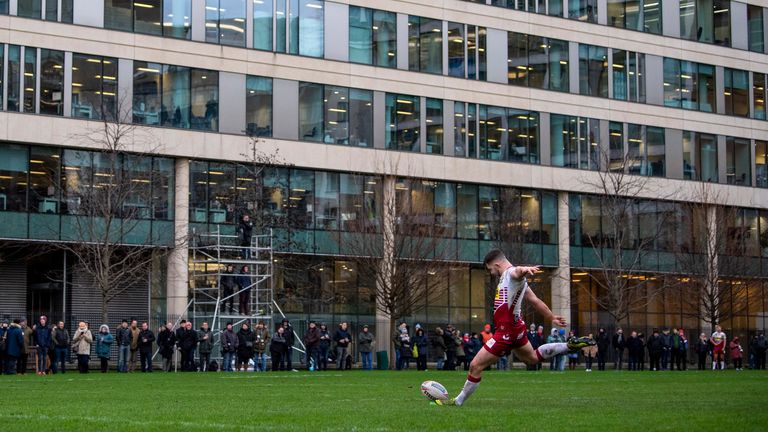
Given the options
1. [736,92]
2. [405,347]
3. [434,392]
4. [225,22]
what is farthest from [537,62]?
[434,392]

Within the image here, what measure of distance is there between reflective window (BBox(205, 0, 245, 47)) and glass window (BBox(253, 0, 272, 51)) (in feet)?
1.83

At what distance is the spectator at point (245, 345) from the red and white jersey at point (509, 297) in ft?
77.0

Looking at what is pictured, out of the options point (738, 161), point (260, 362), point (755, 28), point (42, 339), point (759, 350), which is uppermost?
point (755, 28)

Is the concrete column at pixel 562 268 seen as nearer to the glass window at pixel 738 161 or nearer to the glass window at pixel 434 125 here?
the glass window at pixel 434 125

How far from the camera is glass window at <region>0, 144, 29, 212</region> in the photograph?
43.8m

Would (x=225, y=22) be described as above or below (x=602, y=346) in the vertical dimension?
above

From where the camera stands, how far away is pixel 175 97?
1873 inches

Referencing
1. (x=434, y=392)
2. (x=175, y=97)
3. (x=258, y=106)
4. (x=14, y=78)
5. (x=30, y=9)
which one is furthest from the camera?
(x=258, y=106)

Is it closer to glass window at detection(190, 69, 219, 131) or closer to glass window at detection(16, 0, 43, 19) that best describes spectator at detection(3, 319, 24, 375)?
glass window at detection(16, 0, 43, 19)

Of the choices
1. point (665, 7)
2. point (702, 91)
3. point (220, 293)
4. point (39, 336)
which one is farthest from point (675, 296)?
point (39, 336)

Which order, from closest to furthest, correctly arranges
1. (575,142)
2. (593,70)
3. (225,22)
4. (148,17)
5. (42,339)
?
(42,339)
(148,17)
(225,22)
(575,142)
(593,70)

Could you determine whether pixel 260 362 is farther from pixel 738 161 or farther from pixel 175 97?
pixel 738 161

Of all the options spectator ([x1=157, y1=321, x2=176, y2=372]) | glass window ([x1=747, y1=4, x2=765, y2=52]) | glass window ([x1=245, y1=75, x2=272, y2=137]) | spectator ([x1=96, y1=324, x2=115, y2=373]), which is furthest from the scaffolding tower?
glass window ([x1=747, y1=4, x2=765, y2=52])

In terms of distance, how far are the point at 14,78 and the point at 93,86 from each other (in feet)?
9.78
